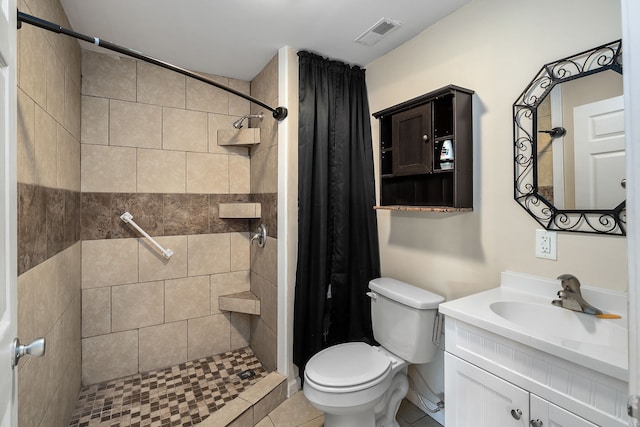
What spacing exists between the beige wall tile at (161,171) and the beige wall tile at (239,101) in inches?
23.0

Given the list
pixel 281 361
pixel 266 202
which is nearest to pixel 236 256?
pixel 266 202

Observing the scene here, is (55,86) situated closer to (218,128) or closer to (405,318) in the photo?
(218,128)

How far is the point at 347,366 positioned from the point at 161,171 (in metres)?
1.93

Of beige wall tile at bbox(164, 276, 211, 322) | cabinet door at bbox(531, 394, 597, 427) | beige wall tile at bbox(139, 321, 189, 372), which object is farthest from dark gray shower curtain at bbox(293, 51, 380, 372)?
cabinet door at bbox(531, 394, 597, 427)

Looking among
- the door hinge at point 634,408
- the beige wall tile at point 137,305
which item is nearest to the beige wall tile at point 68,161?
the beige wall tile at point 137,305

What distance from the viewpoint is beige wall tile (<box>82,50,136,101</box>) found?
2.11 meters

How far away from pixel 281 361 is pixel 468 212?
1.55 m

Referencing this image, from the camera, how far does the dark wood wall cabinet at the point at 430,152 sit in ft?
5.07

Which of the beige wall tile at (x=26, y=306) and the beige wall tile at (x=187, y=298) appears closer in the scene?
the beige wall tile at (x=26, y=306)

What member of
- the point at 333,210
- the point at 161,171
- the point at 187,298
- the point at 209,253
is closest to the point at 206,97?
the point at 161,171

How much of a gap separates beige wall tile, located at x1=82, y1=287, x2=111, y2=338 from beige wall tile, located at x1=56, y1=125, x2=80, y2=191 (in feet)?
2.45

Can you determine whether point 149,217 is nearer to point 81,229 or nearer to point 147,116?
point 81,229

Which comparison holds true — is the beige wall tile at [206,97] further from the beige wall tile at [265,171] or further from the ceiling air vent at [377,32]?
the ceiling air vent at [377,32]

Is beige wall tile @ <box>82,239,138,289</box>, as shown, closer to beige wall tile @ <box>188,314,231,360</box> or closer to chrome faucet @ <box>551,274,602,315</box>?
beige wall tile @ <box>188,314,231,360</box>
